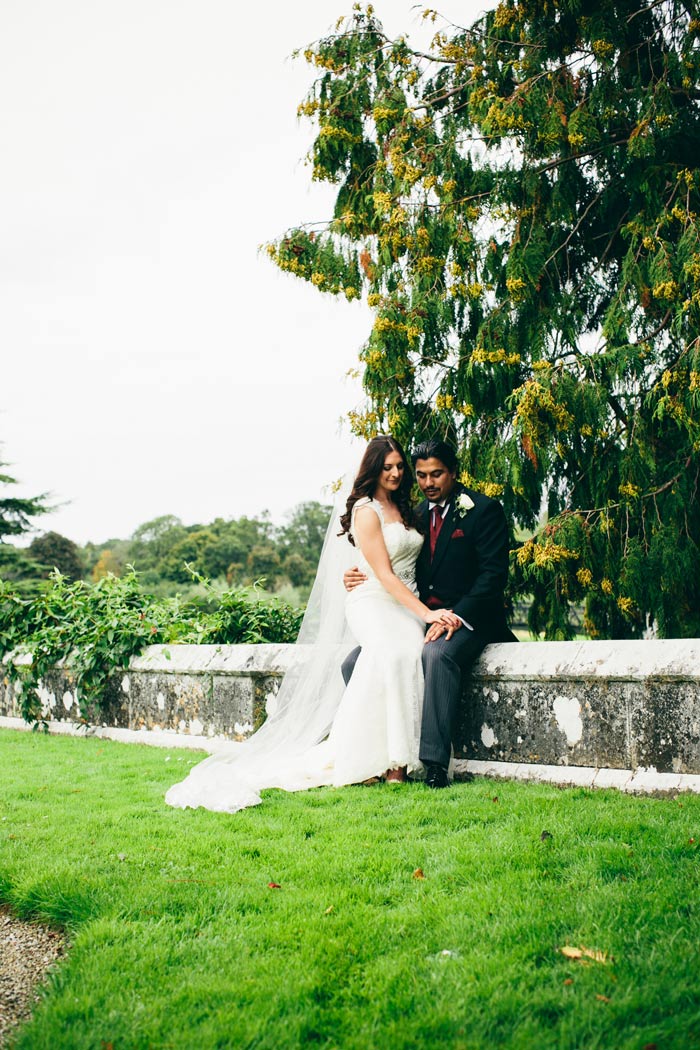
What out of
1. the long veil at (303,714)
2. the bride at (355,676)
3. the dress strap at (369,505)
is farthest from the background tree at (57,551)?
the dress strap at (369,505)

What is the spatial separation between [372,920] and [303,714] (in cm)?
276

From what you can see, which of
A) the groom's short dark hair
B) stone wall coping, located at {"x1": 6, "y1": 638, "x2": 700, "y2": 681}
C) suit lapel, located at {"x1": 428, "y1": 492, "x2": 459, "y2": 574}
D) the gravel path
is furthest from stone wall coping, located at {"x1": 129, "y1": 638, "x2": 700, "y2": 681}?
the gravel path

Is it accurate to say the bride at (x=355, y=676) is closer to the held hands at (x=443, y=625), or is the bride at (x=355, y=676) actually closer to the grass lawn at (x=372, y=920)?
the held hands at (x=443, y=625)

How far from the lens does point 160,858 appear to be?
314 centimetres

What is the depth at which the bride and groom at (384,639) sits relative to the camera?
A: 174 inches

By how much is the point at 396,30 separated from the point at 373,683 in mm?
6014

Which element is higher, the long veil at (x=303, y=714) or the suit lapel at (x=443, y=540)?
the suit lapel at (x=443, y=540)

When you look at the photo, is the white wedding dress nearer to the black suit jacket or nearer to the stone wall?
the black suit jacket

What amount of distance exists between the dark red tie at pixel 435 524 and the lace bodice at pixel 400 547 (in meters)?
0.07

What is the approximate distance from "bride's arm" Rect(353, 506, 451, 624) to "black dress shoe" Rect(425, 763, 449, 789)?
899 mm

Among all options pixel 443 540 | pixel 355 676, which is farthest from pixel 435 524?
pixel 355 676

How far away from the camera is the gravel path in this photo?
2.06 metres

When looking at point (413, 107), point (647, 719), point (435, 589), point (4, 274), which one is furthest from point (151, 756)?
point (4, 274)

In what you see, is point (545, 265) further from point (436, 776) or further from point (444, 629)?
point (436, 776)
